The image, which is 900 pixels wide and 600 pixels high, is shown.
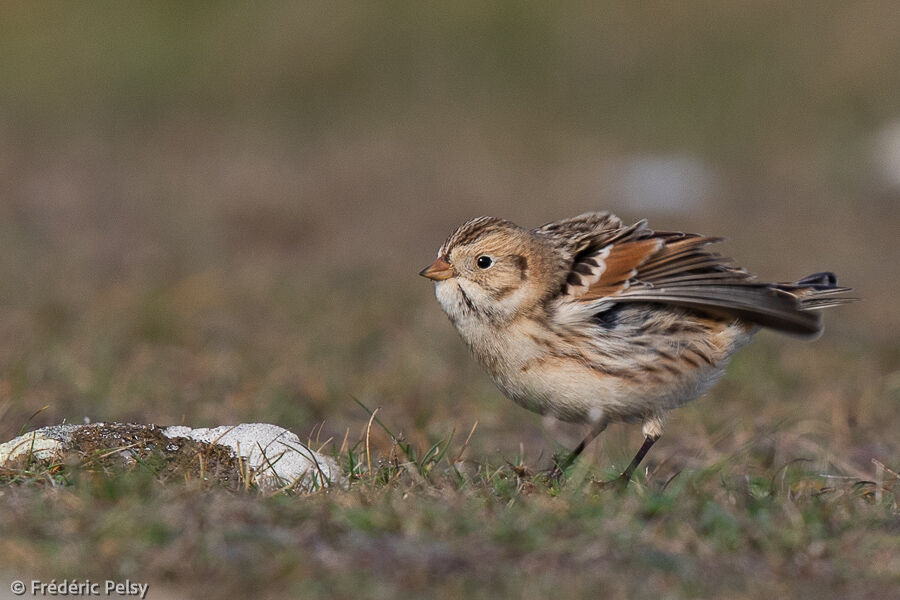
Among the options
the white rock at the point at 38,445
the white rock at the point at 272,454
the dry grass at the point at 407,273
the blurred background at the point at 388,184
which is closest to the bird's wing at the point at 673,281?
the dry grass at the point at 407,273

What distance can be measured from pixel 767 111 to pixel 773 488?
43.3ft

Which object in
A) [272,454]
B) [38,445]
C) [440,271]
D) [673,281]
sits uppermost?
[440,271]

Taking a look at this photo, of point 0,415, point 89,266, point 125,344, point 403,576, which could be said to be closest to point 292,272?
point 89,266

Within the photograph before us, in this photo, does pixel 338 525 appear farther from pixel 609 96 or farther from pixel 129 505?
pixel 609 96

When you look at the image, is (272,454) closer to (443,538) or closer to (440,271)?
(440,271)

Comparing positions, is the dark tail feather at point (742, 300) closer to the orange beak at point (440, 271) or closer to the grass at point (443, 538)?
the orange beak at point (440, 271)

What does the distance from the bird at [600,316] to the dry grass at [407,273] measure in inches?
14.0

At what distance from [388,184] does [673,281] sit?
10.2 meters

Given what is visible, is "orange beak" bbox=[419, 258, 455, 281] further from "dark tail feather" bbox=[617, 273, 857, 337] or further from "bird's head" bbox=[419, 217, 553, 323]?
"dark tail feather" bbox=[617, 273, 857, 337]

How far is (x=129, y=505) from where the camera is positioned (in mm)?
3801

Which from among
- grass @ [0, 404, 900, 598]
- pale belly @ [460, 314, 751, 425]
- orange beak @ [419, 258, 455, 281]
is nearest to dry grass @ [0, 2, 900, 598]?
grass @ [0, 404, 900, 598]

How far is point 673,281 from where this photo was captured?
203 inches

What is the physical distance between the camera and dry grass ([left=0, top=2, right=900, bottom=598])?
3.69m

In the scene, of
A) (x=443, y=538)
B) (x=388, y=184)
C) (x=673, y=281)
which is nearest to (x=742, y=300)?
(x=673, y=281)
